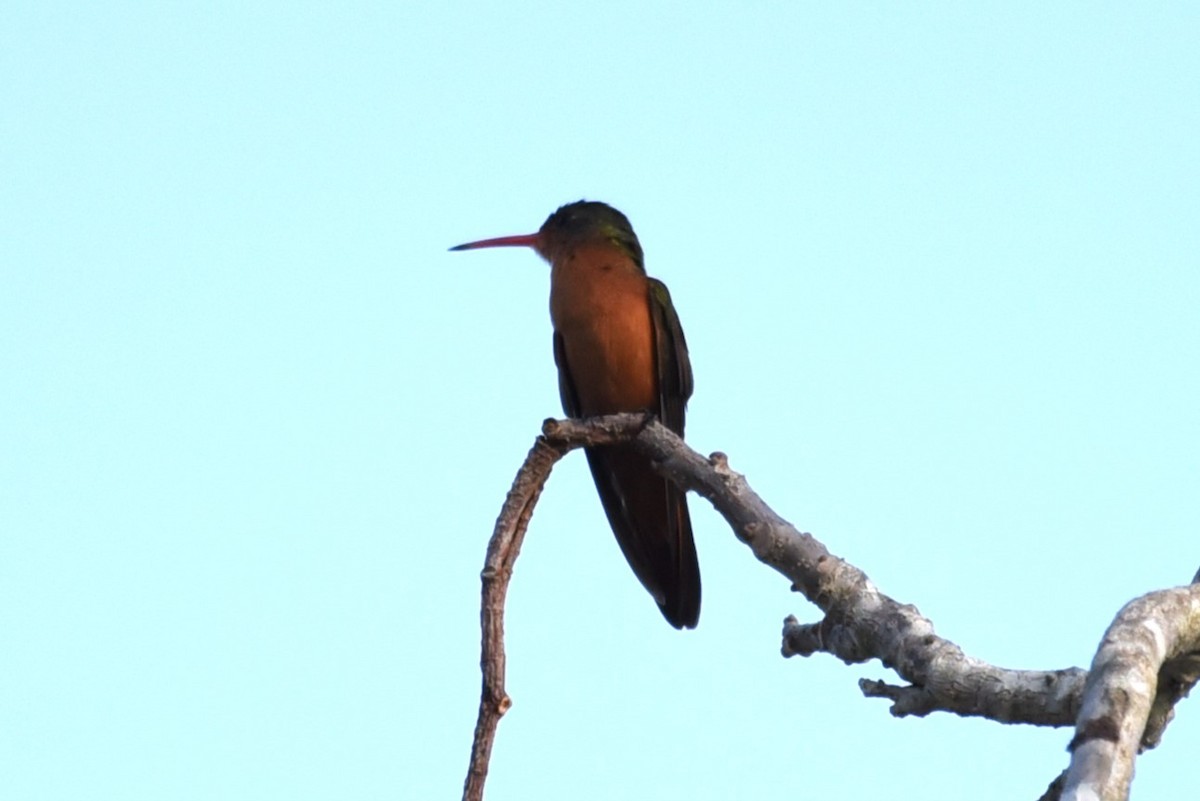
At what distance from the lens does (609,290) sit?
8.66 metres

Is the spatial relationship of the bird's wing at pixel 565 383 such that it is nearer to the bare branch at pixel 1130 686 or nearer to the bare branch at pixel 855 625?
the bare branch at pixel 855 625

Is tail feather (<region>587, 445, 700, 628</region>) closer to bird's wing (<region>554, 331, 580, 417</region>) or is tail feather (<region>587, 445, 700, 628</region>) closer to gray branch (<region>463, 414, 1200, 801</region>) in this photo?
bird's wing (<region>554, 331, 580, 417</region>)

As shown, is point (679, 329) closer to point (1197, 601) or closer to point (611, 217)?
point (611, 217)

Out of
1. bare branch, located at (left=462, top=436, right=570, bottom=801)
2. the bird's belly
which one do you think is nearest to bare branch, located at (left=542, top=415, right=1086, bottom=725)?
bare branch, located at (left=462, top=436, right=570, bottom=801)

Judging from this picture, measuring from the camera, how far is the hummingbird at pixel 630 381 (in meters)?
7.99

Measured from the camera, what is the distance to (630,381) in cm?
848

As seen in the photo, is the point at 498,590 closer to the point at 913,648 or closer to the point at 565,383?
the point at 913,648

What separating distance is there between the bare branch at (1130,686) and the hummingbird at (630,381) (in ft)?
12.8

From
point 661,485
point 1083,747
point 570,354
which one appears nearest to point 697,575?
point 661,485

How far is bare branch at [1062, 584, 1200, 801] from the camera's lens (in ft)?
10.0

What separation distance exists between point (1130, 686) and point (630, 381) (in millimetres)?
5322

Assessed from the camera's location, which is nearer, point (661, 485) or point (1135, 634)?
point (1135, 634)

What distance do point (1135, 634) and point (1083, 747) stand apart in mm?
487

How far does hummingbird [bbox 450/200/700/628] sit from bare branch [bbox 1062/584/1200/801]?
3891 millimetres
